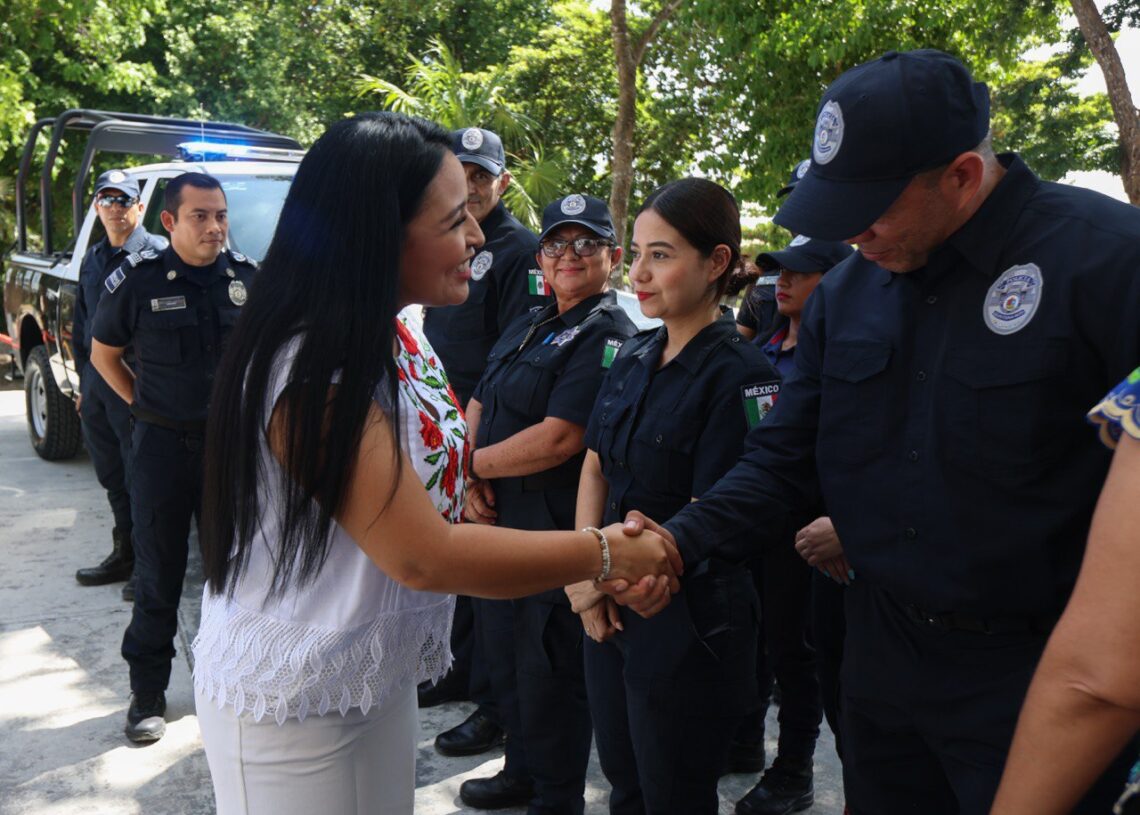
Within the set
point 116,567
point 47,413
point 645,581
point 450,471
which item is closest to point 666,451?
point 645,581

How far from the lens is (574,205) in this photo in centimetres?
335

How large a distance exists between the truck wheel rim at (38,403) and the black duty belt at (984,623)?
7.57 m

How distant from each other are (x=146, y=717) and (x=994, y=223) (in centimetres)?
353

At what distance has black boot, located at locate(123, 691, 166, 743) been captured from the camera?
3.88 metres

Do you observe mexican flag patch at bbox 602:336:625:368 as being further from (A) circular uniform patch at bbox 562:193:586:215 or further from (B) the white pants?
(B) the white pants

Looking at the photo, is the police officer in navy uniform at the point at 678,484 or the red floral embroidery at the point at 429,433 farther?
the police officer in navy uniform at the point at 678,484

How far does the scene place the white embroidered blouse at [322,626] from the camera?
5.74 feet

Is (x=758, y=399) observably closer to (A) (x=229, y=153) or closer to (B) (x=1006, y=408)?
(B) (x=1006, y=408)

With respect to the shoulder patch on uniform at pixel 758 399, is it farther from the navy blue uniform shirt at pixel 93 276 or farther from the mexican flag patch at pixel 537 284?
the navy blue uniform shirt at pixel 93 276

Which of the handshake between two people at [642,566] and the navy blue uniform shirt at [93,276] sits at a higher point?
the navy blue uniform shirt at [93,276]

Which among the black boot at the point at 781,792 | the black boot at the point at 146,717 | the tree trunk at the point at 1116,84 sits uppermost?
the tree trunk at the point at 1116,84

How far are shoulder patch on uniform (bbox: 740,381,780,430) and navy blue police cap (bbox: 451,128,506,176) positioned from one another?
6.54 ft

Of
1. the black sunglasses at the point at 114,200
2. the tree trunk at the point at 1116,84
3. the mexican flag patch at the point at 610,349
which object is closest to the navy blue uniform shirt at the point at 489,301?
the mexican flag patch at the point at 610,349

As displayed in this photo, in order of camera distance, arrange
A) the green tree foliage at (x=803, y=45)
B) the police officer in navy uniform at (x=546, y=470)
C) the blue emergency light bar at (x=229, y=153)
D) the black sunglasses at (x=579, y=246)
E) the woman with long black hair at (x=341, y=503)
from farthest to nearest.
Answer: the green tree foliage at (x=803, y=45) → the blue emergency light bar at (x=229, y=153) → the black sunglasses at (x=579, y=246) → the police officer in navy uniform at (x=546, y=470) → the woman with long black hair at (x=341, y=503)
